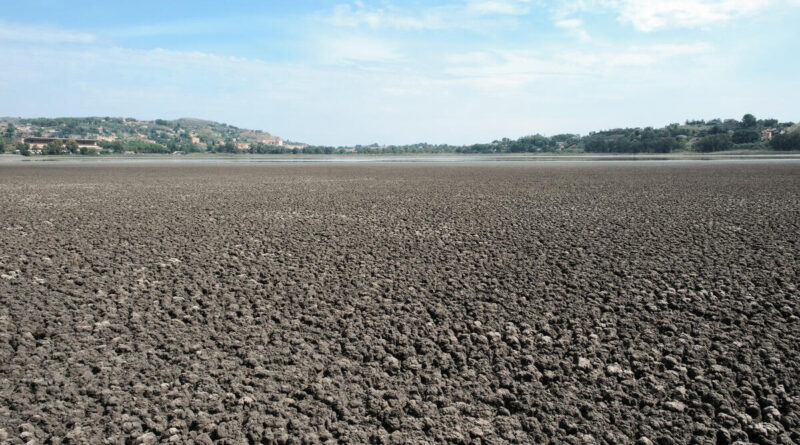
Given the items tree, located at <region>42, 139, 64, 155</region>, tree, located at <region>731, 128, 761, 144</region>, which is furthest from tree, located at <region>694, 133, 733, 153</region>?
tree, located at <region>42, 139, 64, 155</region>

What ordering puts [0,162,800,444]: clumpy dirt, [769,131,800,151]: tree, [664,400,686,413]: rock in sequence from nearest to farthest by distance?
[0,162,800,444]: clumpy dirt → [664,400,686,413]: rock → [769,131,800,151]: tree

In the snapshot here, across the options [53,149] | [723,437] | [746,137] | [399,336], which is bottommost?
[723,437]

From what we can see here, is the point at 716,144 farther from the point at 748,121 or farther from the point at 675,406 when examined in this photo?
the point at 675,406

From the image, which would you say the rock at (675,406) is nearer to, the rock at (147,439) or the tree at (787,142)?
the rock at (147,439)

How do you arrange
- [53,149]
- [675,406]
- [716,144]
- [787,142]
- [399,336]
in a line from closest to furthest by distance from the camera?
[675,406] → [399,336] → [787,142] → [53,149] → [716,144]

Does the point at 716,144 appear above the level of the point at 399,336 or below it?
above

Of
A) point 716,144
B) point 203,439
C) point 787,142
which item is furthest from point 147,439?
point 716,144

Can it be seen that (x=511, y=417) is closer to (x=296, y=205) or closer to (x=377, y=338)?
(x=377, y=338)

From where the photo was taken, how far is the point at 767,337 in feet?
14.2

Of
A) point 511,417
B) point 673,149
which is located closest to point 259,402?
point 511,417

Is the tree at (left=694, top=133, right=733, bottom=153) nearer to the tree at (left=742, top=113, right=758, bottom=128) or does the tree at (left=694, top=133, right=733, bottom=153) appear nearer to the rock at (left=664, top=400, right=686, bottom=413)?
the tree at (left=742, top=113, right=758, bottom=128)

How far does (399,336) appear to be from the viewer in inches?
171

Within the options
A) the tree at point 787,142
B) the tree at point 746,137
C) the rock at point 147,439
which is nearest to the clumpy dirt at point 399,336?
the rock at point 147,439

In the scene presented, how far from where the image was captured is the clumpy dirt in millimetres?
3055
